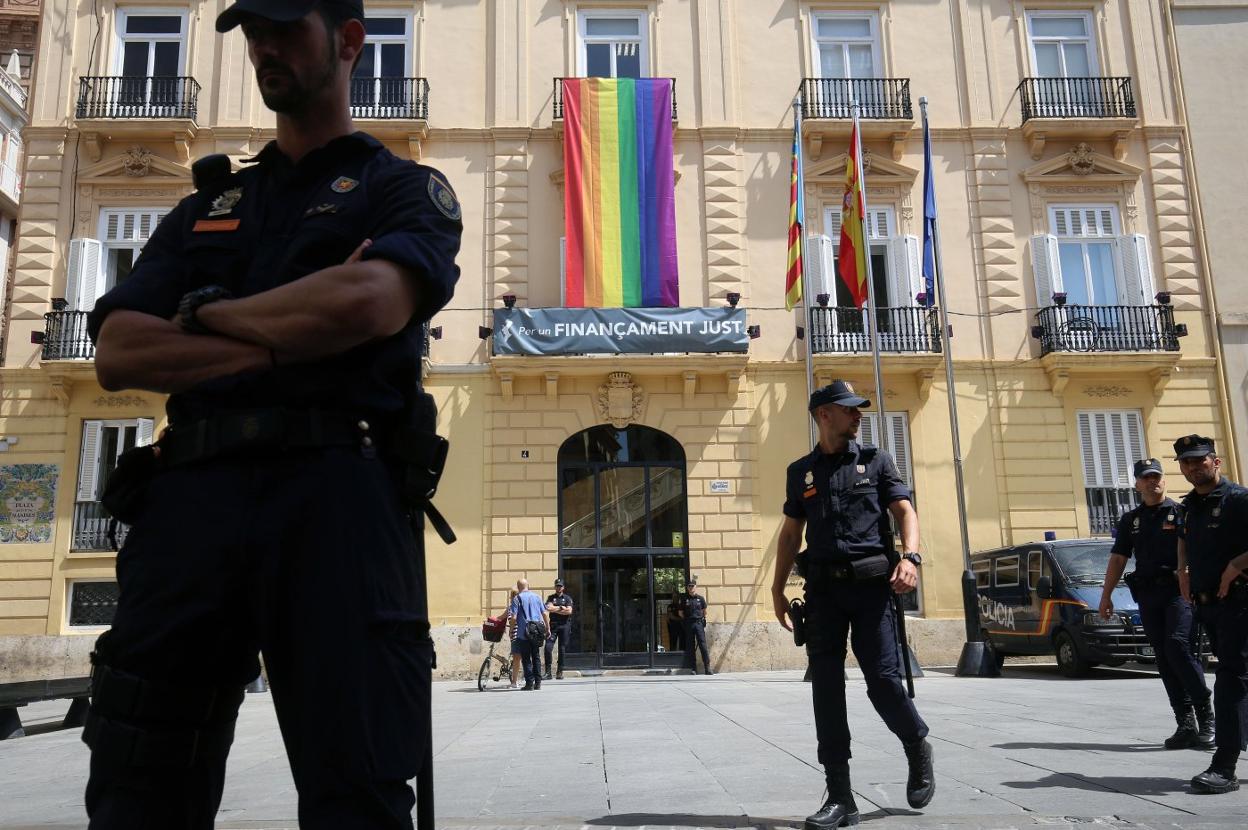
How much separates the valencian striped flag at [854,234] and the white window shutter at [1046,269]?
4825 mm

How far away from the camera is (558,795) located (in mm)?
4996

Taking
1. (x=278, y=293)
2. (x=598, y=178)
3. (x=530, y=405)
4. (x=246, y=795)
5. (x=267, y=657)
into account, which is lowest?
(x=246, y=795)

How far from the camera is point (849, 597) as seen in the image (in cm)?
456

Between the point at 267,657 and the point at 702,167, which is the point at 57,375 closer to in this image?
the point at 702,167

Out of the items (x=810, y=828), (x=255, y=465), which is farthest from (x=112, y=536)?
(x=810, y=828)

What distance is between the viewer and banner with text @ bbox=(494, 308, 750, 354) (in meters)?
18.4

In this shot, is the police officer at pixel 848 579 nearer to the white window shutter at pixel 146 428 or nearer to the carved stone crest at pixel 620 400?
the carved stone crest at pixel 620 400

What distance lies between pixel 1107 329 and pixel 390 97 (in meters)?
14.9

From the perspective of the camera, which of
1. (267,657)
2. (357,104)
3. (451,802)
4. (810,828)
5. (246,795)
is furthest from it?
(357,104)

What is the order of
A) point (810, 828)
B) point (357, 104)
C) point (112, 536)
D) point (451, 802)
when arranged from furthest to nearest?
point (357, 104)
point (451, 802)
point (810, 828)
point (112, 536)

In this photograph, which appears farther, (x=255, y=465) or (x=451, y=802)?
(x=451, y=802)

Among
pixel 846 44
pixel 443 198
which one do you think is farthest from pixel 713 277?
pixel 443 198

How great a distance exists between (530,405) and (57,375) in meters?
8.62

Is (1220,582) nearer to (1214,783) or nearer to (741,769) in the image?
(1214,783)
